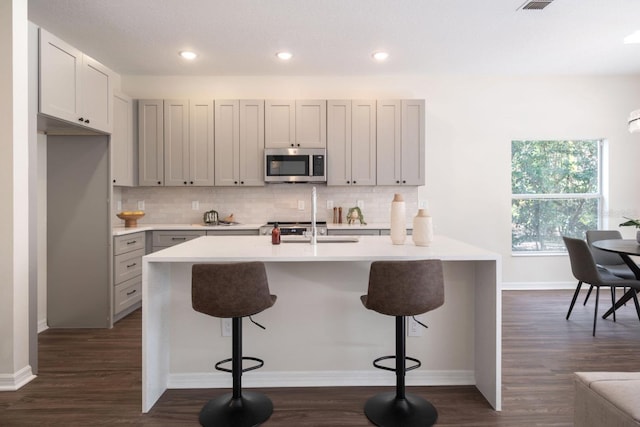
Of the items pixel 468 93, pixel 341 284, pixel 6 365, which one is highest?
pixel 468 93

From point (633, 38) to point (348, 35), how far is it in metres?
2.78

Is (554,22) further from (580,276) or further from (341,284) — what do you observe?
(341,284)

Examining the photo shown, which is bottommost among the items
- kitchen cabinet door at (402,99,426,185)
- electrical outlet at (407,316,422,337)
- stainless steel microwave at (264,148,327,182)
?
electrical outlet at (407,316,422,337)

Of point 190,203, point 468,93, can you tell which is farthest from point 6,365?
point 468,93

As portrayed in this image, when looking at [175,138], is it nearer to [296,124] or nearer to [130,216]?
[130,216]

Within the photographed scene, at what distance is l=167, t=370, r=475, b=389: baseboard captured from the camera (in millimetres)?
2412

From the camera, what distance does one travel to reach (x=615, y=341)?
317cm

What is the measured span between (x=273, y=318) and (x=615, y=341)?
286 centimetres

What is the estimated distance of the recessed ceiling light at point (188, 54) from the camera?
407cm

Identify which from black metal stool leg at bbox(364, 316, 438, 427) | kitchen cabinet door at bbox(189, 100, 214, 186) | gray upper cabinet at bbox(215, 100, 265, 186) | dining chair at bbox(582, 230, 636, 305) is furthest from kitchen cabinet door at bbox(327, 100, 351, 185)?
black metal stool leg at bbox(364, 316, 438, 427)

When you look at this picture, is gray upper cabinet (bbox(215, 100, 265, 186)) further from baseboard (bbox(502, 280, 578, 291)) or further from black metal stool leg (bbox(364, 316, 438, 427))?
baseboard (bbox(502, 280, 578, 291))

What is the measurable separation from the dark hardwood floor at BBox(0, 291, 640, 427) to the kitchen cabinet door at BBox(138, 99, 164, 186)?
1.86 metres

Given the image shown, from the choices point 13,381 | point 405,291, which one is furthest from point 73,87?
point 405,291

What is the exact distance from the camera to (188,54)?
162 inches
